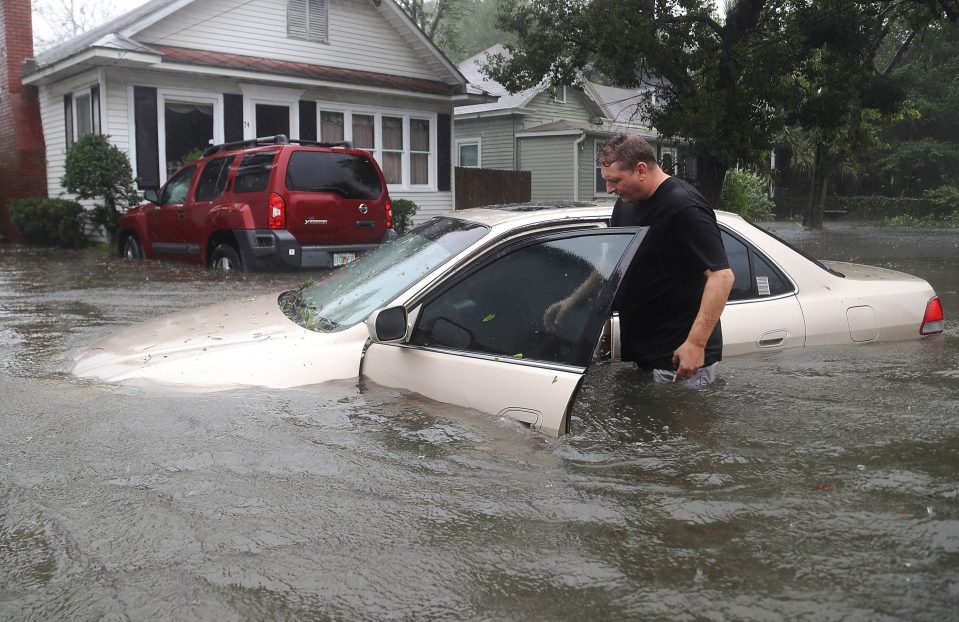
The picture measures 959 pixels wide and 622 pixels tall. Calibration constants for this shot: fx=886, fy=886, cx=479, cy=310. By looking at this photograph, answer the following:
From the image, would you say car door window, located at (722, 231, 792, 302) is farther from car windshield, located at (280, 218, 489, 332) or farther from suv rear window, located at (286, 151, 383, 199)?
suv rear window, located at (286, 151, 383, 199)

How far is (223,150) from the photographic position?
1310 centimetres

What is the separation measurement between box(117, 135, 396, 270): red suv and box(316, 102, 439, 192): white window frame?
743 cm

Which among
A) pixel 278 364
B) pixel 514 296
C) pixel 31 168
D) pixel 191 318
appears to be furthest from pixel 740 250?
pixel 31 168

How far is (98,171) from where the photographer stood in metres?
15.9

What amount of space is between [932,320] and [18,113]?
1960cm

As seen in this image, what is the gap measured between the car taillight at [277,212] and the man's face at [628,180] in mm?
7737

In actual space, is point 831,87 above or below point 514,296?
above

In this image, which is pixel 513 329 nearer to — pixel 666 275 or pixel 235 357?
pixel 666 275

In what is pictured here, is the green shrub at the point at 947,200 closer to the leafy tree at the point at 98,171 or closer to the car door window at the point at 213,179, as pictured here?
the leafy tree at the point at 98,171

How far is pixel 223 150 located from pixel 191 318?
869cm

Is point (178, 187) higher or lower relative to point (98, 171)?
lower

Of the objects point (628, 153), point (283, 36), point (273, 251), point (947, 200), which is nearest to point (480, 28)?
point (947, 200)

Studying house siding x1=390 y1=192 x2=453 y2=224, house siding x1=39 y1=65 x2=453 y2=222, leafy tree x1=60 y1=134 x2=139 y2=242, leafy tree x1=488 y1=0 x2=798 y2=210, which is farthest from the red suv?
house siding x1=390 y1=192 x2=453 y2=224

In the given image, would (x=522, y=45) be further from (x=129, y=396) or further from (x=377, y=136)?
(x=129, y=396)
